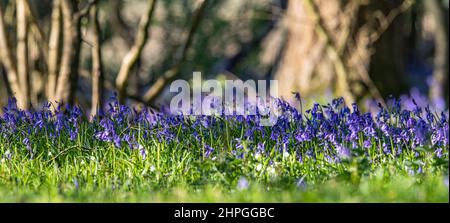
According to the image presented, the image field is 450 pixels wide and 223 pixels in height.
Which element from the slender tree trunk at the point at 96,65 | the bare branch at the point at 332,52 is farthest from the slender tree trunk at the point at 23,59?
the bare branch at the point at 332,52

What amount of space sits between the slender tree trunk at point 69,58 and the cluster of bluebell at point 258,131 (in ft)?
5.45

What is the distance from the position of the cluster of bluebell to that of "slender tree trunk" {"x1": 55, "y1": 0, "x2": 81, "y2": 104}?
5.45 ft

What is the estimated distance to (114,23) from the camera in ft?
50.8

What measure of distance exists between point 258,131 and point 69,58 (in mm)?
3093

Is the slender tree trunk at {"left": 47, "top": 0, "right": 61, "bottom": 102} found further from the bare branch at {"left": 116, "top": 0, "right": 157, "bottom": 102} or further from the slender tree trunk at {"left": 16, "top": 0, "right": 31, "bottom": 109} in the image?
the bare branch at {"left": 116, "top": 0, "right": 157, "bottom": 102}

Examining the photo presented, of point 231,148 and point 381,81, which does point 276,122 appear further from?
point 381,81

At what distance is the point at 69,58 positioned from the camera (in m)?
9.11

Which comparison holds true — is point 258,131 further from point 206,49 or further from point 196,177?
point 206,49

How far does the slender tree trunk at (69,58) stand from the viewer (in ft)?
29.8

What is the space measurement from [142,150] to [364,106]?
560cm

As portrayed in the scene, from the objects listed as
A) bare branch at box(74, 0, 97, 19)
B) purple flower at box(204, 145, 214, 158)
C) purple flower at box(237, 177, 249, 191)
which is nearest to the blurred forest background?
bare branch at box(74, 0, 97, 19)

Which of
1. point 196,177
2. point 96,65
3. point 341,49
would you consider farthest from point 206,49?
point 196,177

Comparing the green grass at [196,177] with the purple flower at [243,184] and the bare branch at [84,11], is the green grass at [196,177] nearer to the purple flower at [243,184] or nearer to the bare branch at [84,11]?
the purple flower at [243,184]
